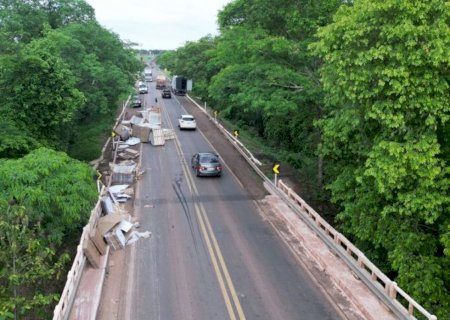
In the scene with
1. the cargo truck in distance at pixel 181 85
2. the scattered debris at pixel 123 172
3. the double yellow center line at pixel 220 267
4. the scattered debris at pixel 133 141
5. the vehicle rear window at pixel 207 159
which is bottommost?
the double yellow center line at pixel 220 267

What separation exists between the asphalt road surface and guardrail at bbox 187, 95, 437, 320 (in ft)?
4.99

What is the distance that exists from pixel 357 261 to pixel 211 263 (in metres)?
5.11

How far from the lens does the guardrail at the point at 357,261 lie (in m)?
12.0

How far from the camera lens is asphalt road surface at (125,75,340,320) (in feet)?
42.5

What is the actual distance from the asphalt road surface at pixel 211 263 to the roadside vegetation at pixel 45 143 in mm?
2983


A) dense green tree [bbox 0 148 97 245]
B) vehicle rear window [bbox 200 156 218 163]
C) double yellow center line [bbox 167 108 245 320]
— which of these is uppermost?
dense green tree [bbox 0 148 97 245]

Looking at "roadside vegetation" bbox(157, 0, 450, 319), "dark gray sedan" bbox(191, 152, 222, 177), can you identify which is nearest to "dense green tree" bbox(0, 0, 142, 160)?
"dark gray sedan" bbox(191, 152, 222, 177)

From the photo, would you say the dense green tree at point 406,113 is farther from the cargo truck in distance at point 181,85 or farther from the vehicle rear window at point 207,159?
the cargo truck in distance at point 181,85

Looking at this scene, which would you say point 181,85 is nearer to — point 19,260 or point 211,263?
point 211,263

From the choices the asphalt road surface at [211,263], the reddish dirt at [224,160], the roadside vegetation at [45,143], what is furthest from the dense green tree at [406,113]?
the roadside vegetation at [45,143]

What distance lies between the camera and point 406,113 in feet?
44.5

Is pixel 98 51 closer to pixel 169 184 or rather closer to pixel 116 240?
pixel 169 184

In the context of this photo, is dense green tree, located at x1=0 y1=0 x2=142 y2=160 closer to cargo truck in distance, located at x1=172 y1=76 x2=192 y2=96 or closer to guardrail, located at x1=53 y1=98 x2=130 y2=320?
guardrail, located at x1=53 y1=98 x2=130 y2=320

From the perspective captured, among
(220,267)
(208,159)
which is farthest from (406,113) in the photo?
(208,159)
